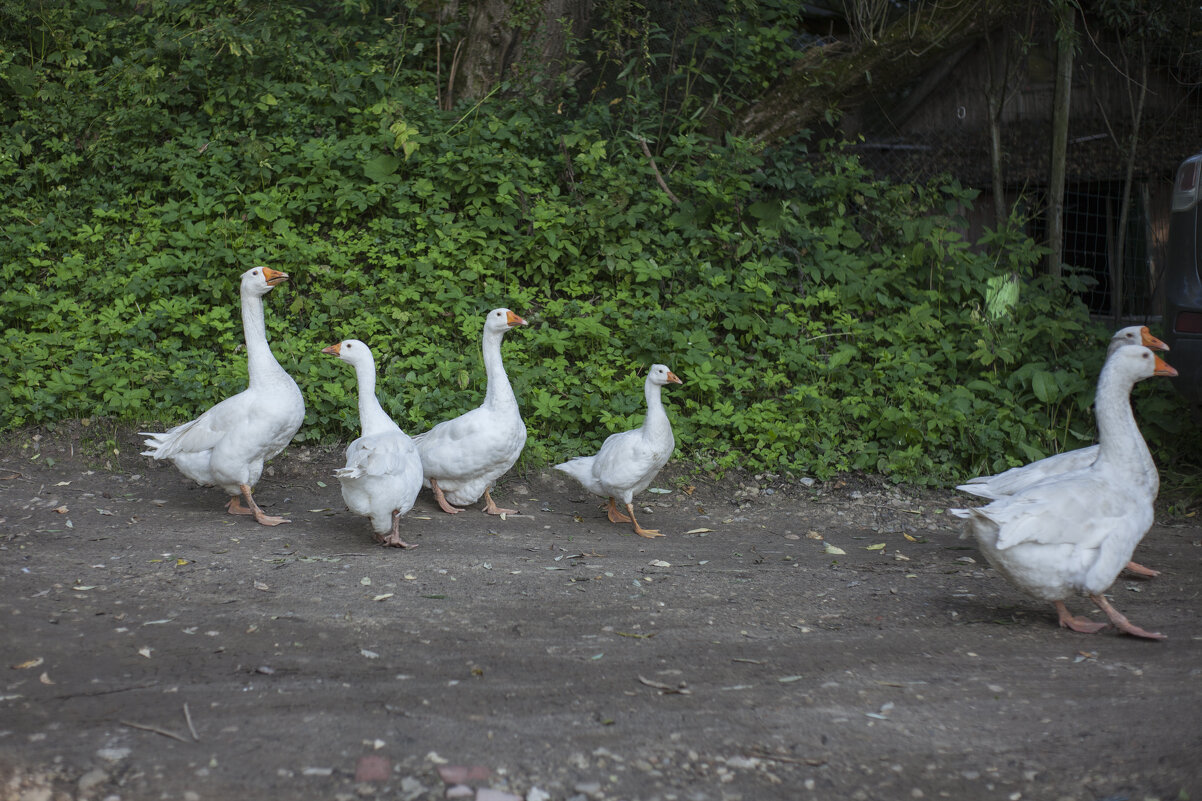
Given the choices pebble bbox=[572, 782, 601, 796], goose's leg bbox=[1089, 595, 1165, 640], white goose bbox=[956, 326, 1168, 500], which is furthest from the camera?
white goose bbox=[956, 326, 1168, 500]

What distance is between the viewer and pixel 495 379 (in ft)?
20.1

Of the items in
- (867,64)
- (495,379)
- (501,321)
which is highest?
→ (867,64)

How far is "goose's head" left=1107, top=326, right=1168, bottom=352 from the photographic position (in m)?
Result: 5.29

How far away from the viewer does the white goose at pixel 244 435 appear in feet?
18.3

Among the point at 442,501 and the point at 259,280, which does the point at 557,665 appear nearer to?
the point at 442,501

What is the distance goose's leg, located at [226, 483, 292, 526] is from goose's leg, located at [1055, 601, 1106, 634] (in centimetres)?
414

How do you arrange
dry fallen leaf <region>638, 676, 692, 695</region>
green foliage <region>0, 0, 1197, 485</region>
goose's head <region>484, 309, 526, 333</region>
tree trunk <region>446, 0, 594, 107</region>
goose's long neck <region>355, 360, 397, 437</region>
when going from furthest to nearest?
tree trunk <region>446, 0, 594, 107</region> → green foliage <region>0, 0, 1197, 485</region> → goose's head <region>484, 309, 526, 333</region> → goose's long neck <region>355, 360, 397, 437</region> → dry fallen leaf <region>638, 676, 692, 695</region>

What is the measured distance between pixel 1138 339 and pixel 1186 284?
711 millimetres

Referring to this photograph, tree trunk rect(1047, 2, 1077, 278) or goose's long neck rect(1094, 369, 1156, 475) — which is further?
tree trunk rect(1047, 2, 1077, 278)

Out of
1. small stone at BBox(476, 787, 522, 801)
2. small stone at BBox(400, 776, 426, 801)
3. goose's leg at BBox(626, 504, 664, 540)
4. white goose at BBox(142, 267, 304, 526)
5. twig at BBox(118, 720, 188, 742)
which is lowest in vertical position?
goose's leg at BBox(626, 504, 664, 540)

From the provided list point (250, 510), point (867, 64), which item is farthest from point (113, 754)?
point (867, 64)

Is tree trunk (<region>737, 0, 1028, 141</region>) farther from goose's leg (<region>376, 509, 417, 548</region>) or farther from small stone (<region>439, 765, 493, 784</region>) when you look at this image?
small stone (<region>439, 765, 493, 784</region>)

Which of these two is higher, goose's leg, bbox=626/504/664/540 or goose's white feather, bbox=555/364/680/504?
goose's white feather, bbox=555/364/680/504

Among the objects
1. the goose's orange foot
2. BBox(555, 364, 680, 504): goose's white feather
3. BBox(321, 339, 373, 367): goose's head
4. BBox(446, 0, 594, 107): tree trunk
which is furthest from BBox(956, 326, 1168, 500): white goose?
BBox(446, 0, 594, 107): tree trunk
